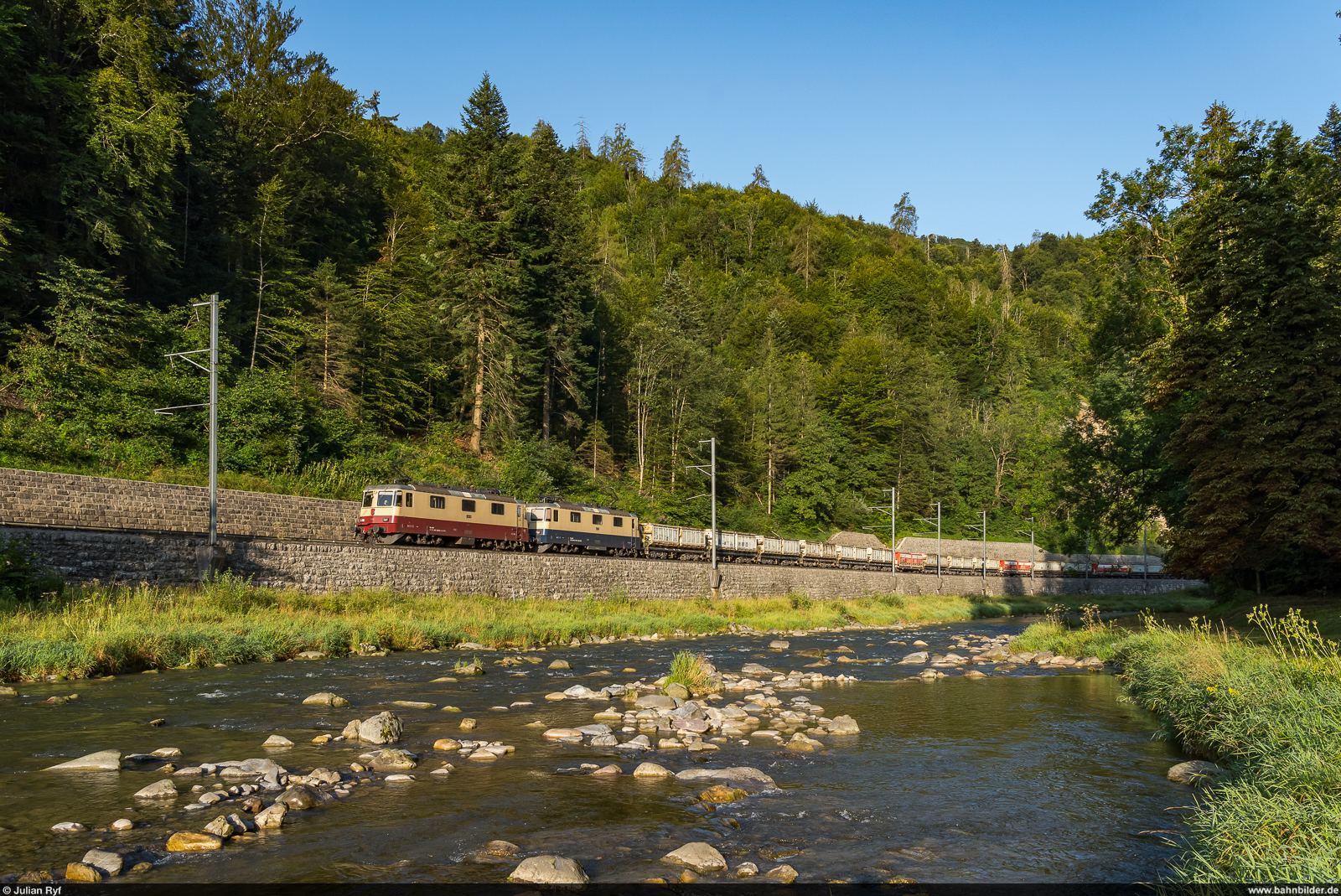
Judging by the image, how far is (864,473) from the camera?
87.4 metres

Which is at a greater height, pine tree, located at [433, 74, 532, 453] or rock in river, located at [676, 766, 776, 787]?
pine tree, located at [433, 74, 532, 453]

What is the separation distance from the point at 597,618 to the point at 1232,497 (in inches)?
833

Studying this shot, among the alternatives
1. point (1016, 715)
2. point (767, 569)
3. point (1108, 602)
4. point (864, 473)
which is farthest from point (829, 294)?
point (1016, 715)

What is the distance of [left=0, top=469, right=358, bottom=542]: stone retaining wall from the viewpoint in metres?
24.7

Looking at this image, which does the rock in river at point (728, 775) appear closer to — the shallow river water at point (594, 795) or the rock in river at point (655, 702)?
the shallow river water at point (594, 795)

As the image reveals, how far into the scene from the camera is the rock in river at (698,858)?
6.64 meters

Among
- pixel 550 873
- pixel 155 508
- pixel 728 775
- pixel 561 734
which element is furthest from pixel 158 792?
pixel 155 508

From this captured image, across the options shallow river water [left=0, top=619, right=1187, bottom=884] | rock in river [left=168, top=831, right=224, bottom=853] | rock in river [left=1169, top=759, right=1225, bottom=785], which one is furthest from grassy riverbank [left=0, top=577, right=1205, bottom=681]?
rock in river [left=1169, top=759, right=1225, bottom=785]

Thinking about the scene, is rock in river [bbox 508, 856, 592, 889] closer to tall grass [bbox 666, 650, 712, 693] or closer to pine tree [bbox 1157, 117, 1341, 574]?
tall grass [bbox 666, 650, 712, 693]

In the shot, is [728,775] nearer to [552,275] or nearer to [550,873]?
[550,873]

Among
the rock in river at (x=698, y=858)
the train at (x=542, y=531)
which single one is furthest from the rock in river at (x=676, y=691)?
the train at (x=542, y=531)

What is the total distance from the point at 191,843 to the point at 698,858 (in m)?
4.40

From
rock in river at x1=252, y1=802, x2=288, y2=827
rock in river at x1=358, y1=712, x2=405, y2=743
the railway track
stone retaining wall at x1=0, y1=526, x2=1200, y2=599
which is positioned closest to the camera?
rock in river at x1=252, y1=802, x2=288, y2=827

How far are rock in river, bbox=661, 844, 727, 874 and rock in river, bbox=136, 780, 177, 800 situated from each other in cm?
523
